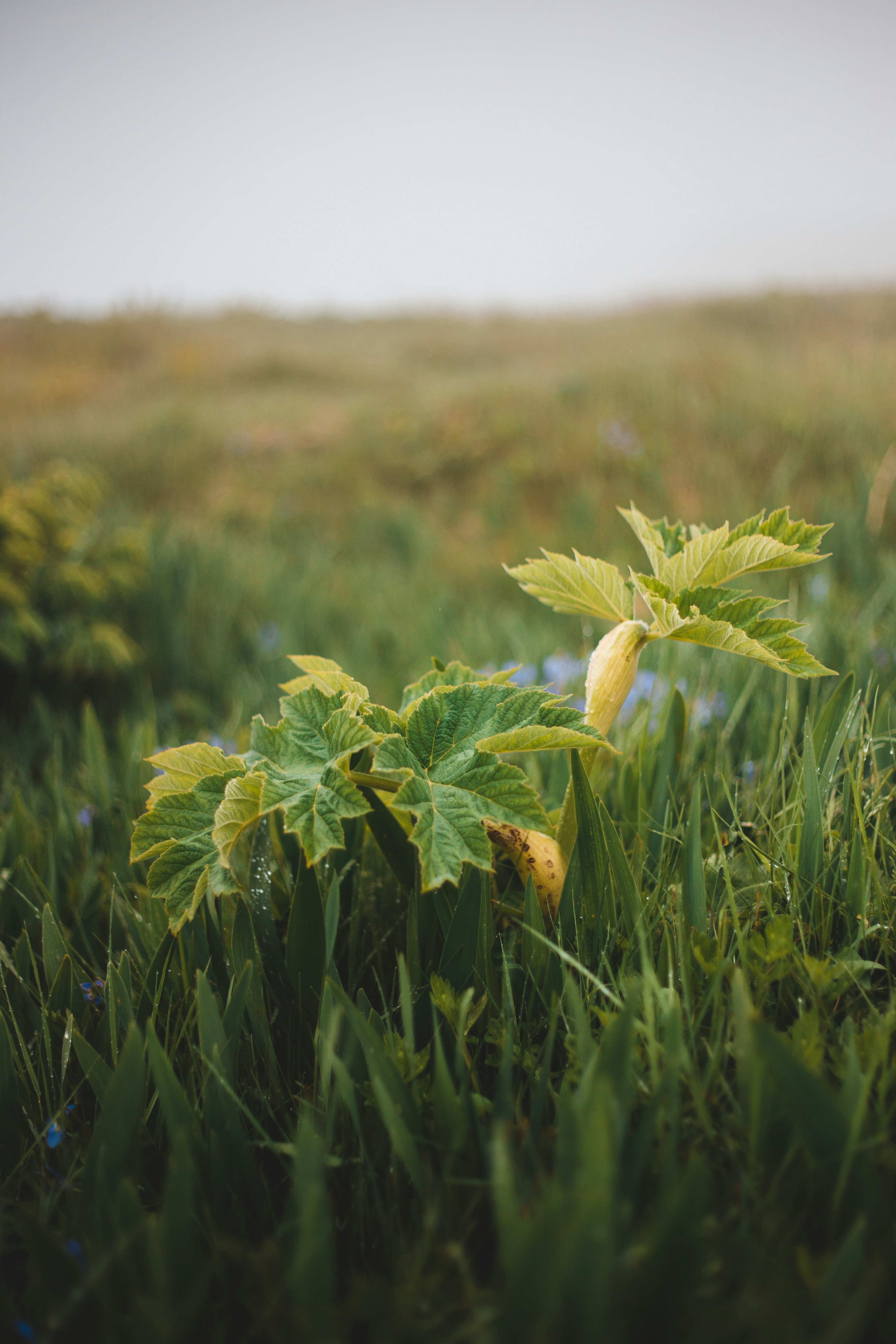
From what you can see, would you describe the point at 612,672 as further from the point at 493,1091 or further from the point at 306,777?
the point at 493,1091

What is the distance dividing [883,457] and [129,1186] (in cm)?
451

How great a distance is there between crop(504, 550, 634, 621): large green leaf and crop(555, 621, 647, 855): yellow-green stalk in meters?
0.03

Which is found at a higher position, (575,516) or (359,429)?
(359,429)

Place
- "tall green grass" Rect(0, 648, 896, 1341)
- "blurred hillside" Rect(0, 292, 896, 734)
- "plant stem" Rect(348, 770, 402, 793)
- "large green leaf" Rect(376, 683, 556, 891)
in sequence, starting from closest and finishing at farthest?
1. "tall green grass" Rect(0, 648, 896, 1341)
2. "large green leaf" Rect(376, 683, 556, 891)
3. "plant stem" Rect(348, 770, 402, 793)
4. "blurred hillside" Rect(0, 292, 896, 734)

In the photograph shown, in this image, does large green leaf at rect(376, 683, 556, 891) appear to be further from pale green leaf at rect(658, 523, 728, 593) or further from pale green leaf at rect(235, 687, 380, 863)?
pale green leaf at rect(658, 523, 728, 593)

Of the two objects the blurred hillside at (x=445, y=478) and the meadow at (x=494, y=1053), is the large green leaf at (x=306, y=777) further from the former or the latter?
the blurred hillside at (x=445, y=478)

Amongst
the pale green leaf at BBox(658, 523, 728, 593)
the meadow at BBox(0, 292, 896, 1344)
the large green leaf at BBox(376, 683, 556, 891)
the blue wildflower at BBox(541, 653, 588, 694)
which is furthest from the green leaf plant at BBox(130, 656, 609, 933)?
the blue wildflower at BBox(541, 653, 588, 694)

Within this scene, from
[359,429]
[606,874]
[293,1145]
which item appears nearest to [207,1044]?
[293,1145]

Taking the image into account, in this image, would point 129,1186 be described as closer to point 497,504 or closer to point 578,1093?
point 578,1093

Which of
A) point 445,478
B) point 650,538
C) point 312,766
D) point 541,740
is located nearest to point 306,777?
point 312,766

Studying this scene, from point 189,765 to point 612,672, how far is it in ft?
1.72

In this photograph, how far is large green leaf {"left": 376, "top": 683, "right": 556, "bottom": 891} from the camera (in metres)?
0.67

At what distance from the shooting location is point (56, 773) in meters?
1.54

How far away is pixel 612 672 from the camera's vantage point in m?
0.84
